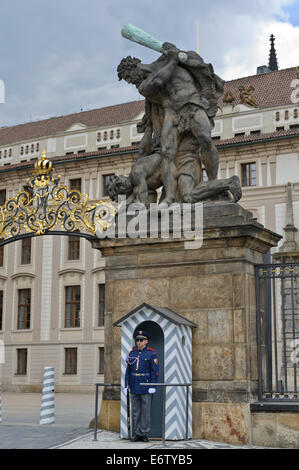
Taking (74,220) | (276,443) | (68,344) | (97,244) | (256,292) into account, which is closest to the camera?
(276,443)

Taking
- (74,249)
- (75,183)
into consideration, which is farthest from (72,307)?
(75,183)

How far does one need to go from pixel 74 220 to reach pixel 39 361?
88.2ft

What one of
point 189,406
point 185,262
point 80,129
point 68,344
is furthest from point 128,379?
point 80,129

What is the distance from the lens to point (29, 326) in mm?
39562

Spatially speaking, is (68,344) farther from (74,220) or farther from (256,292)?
(256,292)

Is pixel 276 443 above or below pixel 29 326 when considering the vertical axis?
below

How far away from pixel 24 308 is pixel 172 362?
32403 mm

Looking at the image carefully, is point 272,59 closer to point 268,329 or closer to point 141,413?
point 268,329

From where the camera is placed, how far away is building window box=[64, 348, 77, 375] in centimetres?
3734

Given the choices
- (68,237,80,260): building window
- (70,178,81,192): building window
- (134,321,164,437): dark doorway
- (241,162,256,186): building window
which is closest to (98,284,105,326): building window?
(68,237,80,260): building window

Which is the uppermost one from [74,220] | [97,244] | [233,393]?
[74,220]

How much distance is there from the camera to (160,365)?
349 inches

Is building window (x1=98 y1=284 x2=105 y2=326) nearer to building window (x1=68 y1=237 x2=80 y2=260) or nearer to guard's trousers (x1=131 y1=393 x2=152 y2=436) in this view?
building window (x1=68 y1=237 x2=80 y2=260)

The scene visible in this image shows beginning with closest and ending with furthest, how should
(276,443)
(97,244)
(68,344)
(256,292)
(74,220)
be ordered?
1. (276,443)
2. (256,292)
3. (97,244)
4. (74,220)
5. (68,344)
